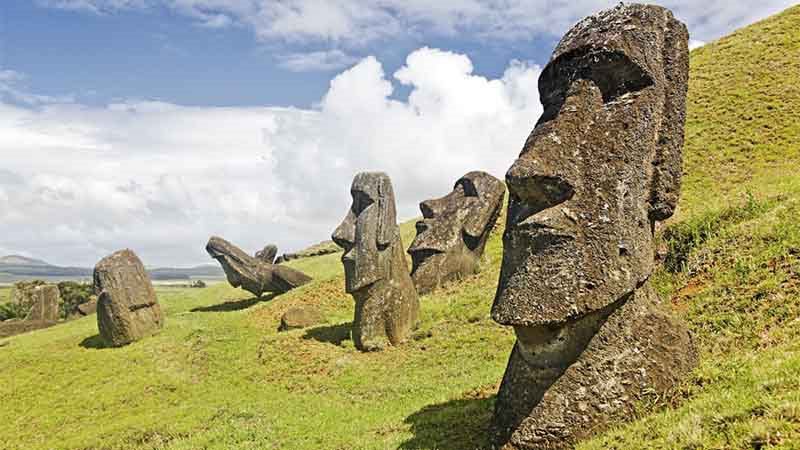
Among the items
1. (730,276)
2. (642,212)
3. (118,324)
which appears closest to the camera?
(642,212)

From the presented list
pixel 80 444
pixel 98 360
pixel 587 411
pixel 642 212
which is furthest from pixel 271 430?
pixel 98 360

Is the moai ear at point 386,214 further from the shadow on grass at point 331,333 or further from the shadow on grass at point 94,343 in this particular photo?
the shadow on grass at point 94,343

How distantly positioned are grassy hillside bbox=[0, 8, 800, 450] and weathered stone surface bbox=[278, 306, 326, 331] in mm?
1115

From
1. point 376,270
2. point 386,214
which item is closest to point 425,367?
point 376,270

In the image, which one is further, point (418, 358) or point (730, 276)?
point (418, 358)

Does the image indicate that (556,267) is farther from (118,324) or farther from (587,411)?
(118,324)

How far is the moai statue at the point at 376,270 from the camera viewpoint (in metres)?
17.3

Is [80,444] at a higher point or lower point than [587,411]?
lower

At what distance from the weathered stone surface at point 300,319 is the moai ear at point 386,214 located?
5.57 meters

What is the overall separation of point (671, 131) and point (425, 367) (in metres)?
8.99

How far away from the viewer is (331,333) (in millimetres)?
19203

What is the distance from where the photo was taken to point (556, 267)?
6727mm

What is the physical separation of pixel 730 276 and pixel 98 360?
18788 millimetres

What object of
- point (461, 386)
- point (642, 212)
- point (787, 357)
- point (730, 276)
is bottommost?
point (461, 386)
